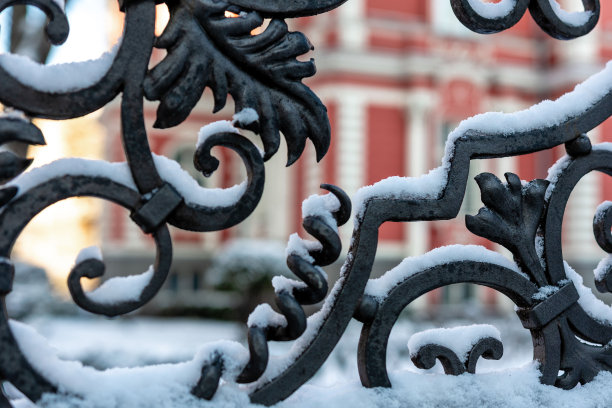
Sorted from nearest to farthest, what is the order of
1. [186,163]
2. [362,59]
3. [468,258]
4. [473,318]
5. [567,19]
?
[468,258]
[567,19]
[473,318]
[362,59]
[186,163]

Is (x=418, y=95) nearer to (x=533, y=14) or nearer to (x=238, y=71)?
(x=533, y=14)

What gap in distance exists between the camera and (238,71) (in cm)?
77

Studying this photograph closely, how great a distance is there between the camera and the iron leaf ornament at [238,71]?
2.44ft

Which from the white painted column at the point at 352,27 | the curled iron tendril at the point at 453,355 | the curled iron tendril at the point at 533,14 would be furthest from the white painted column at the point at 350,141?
the curled iron tendril at the point at 453,355

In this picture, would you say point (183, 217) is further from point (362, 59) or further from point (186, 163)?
point (186, 163)

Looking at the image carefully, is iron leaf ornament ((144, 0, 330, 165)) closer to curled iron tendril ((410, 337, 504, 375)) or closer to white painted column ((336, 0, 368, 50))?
curled iron tendril ((410, 337, 504, 375))

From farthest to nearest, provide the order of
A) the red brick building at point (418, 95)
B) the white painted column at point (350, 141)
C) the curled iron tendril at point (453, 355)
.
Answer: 1. the red brick building at point (418, 95)
2. the white painted column at point (350, 141)
3. the curled iron tendril at point (453, 355)

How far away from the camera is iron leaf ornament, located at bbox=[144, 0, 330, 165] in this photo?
745mm

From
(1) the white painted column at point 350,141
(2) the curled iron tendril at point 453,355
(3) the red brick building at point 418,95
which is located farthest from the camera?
(3) the red brick building at point 418,95

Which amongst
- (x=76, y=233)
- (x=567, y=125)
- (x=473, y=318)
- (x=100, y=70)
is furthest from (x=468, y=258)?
(x=76, y=233)

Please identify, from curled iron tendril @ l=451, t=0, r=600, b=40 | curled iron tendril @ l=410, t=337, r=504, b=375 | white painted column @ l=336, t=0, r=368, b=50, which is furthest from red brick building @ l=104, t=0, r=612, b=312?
curled iron tendril @ l=410, t=337, r=504, b=375

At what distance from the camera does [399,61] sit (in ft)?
39.4

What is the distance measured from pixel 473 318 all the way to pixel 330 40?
5871mm

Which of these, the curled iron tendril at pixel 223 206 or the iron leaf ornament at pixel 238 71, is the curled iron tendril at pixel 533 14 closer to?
the iron leaf ornament at pixel 238 71
